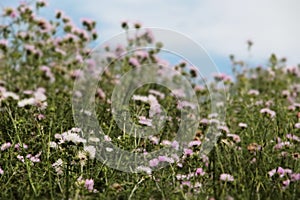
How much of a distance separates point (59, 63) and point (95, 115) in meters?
1.52

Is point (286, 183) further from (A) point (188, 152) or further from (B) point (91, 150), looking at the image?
(B) point (91, 150)

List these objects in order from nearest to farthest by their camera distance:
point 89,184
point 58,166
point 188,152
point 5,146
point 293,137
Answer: point 89,184 < point 58,166 < point 188,152 < point 5,146 < point 293,137

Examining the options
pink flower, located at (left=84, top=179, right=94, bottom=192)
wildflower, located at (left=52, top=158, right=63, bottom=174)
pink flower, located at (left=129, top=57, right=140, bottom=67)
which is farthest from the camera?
pink flower, located at (left=129, top=57, right=140, bottom=67)

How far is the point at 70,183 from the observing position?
1.59 meters

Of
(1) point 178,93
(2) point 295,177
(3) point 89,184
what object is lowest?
(3) point 89,184

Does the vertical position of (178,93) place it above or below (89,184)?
above

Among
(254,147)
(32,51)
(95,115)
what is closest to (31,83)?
(32,51)

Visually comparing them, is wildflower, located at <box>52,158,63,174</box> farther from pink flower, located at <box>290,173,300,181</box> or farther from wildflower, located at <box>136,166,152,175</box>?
pink flower, located at <box>290,173,300,181</box>

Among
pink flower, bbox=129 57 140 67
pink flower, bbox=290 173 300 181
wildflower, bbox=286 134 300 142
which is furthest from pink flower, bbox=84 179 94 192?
pink flower, bbox=129 57 140 67

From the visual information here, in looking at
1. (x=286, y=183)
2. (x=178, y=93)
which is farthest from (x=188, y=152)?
(x=178, y=93)

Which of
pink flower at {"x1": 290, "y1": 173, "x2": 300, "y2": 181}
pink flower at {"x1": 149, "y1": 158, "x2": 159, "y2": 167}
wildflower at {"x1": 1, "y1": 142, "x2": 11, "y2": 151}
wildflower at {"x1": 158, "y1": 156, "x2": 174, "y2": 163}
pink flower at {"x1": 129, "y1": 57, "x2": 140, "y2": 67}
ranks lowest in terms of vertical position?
wildflower at {"x1": 1, "y1": 142, "x2": 11, "y2": 151}

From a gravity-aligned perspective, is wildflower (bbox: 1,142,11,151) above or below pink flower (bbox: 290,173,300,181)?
below

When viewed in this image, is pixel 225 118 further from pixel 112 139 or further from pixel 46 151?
pixel 46 151

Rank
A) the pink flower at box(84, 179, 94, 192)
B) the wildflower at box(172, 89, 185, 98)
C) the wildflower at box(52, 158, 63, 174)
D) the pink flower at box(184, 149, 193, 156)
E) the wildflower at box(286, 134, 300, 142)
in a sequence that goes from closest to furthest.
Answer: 1. the pink flower at box(84, 179, 94, 192)
2. the wildflower at box(52, 158, 63, 174)
3. the pink flower at box(184, 149, 193, 156)
4. the wildflower at box(286, 134, 300, 142)
5. the wildflower at box(172, 89, 185, 98)
